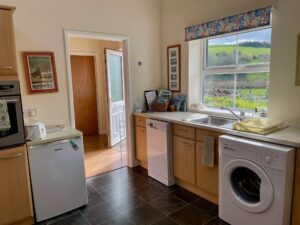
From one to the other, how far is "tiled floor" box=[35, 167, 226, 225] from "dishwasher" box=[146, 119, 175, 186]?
4.9 inches

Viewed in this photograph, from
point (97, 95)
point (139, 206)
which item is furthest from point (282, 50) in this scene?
point (97, 95)

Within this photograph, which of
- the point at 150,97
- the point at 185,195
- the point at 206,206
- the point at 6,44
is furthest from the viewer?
the point at 150,97

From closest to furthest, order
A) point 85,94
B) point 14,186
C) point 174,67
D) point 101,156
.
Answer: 1. point 14,186
2. point 174,67
3. point 101,156
4. point 85,94

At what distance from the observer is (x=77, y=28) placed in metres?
2.88

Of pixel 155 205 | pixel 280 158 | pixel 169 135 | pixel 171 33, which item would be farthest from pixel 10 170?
pixel 171 33

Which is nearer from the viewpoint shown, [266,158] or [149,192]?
[266,158]

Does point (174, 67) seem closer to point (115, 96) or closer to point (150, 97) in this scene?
point (150, 97)

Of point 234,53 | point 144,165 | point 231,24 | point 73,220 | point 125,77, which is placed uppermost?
point 231,24

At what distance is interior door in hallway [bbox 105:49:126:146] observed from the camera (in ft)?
14.5

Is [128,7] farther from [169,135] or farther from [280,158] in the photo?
[280,158]

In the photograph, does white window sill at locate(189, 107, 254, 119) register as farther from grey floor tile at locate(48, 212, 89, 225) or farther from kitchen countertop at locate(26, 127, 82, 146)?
grey floor tile at locate(48, 212, 89, 225)

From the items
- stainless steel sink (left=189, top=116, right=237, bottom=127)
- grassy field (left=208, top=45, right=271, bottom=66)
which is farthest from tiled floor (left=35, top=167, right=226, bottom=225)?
grassy field (left=208, top=45, right=271, bottom=66)

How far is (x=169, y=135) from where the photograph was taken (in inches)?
115

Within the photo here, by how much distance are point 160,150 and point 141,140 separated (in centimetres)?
53
